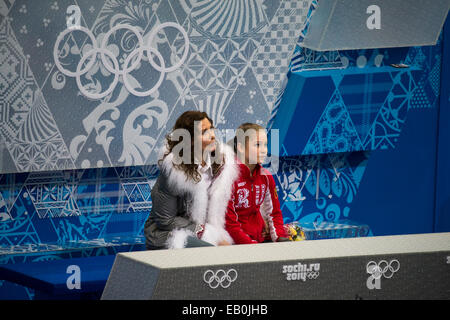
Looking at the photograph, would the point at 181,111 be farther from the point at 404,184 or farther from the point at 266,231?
the point at 404,184

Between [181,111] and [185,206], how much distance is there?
2.67ft

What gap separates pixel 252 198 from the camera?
381 centimetres

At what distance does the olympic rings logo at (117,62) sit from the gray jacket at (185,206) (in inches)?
27.8

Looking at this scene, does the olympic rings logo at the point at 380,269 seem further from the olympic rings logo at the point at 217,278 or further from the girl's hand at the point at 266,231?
the girl's hand at the point at 266,231

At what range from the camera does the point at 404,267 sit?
4.35 ft

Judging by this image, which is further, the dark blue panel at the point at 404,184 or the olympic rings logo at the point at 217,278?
the dark blue panel at the point at 404,184

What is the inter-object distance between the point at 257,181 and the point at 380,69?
1.52m

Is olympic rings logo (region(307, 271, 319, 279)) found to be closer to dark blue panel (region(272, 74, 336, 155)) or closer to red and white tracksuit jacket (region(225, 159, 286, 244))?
red and white tracksuit jacket (region(225, 159, 286, 244))

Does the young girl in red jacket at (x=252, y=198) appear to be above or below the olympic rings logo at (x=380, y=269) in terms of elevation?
above

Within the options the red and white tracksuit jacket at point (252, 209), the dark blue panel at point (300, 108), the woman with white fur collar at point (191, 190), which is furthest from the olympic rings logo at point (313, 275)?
the dark blue panel at point (300, 108)

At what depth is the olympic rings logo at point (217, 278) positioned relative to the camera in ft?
3.97

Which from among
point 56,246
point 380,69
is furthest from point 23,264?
point 380,69

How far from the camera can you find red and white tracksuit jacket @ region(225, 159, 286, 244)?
3.73m

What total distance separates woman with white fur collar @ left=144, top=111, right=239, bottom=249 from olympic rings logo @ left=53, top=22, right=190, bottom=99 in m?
0.57
